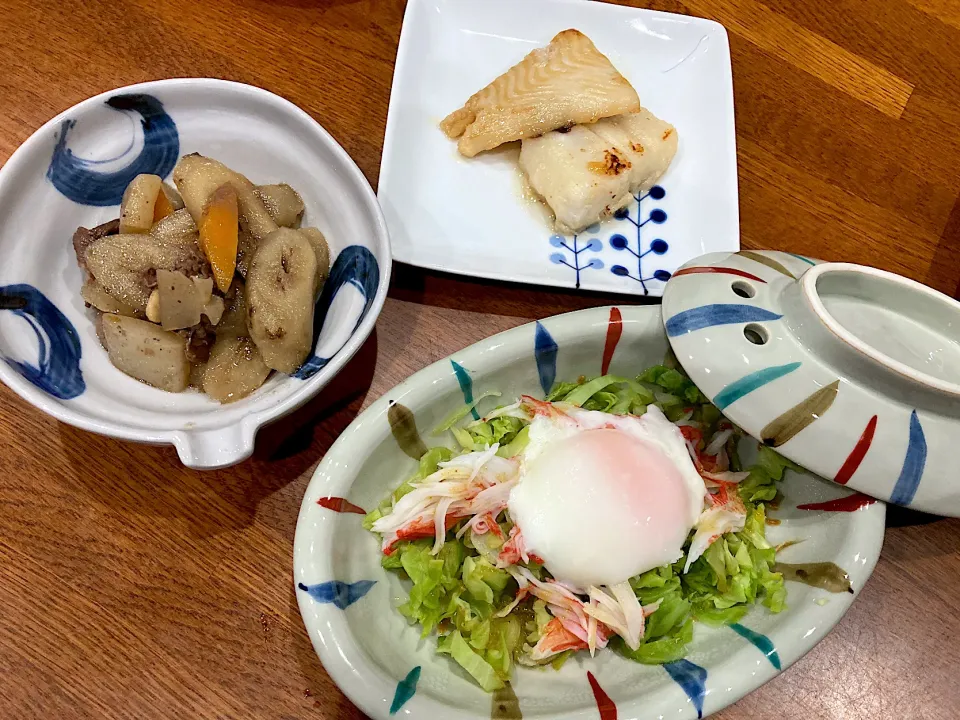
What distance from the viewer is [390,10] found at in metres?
1.72

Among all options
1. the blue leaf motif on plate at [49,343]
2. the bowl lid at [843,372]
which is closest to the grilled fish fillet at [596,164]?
the bowl lid at [843,372]

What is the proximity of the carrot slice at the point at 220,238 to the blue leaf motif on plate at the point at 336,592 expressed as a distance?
57 cm

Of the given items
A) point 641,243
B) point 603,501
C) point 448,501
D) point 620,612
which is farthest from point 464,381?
point 641,243

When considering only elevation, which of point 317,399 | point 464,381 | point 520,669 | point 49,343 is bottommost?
point 520,669

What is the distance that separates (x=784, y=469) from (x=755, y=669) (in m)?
0.37

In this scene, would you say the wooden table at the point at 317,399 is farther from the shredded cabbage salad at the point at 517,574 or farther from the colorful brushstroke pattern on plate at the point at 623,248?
the shredded cabbage salad at the point at 517,574

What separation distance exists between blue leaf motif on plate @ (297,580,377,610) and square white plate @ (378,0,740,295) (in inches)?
27.3

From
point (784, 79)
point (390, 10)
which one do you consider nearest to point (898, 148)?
point (784, 79)

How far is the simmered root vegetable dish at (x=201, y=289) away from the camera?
1.15 meters

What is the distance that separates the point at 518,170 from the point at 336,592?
1131mm

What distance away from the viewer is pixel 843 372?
3.13 feet

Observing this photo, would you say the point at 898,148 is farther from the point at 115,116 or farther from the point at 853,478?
the point at 115,116

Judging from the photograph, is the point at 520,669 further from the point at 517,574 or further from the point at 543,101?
the point at 543,101

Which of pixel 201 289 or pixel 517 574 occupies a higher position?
pixel 201 289
